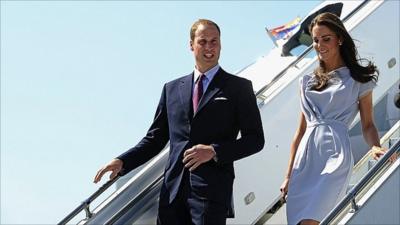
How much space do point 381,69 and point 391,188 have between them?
206 cm

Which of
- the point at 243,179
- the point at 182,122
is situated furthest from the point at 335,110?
the point at 243,179

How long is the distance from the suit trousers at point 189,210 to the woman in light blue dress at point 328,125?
387 millimetres

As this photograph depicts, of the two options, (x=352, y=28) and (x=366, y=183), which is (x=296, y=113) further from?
(x=366, y=183)

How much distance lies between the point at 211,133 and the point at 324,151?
0.55 meters

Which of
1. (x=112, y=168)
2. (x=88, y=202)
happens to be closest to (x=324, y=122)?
(x=112, y=168)

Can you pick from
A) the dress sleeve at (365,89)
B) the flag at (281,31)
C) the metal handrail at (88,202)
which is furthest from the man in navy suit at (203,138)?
the flag at (281,31)

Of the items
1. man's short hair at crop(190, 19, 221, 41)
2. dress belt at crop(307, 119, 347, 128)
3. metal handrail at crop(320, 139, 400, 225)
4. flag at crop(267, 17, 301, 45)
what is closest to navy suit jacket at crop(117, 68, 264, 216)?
man's short hair at crop(190, 19, 221, 41)

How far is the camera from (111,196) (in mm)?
4137

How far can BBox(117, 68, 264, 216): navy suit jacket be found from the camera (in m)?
3.34

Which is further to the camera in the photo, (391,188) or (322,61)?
(322,61)

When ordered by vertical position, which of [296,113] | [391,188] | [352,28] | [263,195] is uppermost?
[352,28]

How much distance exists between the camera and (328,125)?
3.56 meters

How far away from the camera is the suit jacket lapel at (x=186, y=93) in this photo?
11.6ft

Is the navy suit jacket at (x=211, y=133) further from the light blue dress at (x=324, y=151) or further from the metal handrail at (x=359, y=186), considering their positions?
the metal handrail at (x=359, y=186)
